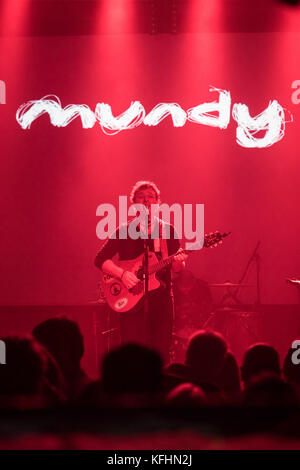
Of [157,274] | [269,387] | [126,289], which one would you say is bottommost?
[269,387]

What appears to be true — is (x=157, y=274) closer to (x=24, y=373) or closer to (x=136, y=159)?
(x=24, y=373)

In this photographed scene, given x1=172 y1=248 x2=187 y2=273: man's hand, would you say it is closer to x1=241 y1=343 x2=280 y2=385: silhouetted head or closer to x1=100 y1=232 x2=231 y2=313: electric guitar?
x1=100 y1=232 x2=231 y2=313: electric guitar

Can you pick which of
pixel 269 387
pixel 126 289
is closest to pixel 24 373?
pixel 269 387

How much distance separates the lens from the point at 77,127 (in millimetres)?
7480

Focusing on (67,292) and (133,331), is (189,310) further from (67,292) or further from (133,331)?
(133,331)

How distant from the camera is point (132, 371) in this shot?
157 cm

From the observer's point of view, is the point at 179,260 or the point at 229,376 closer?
the point at 229,376

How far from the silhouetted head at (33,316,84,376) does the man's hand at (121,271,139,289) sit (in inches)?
78.3

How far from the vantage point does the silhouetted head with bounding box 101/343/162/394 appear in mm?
1551

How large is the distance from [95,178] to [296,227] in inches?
114

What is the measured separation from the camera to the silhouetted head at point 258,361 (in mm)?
2176

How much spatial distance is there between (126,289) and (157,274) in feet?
1.10

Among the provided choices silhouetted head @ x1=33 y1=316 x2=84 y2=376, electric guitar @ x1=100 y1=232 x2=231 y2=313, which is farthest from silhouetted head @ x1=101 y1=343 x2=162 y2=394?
electric guitar @ x1=100 y1=232 x2=231 y2=313

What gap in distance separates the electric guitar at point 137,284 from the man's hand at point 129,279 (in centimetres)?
4
